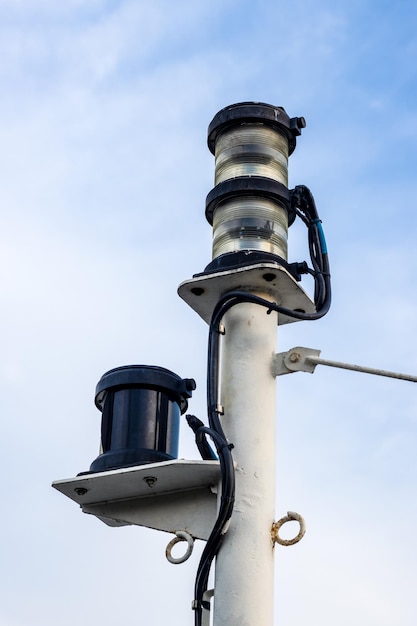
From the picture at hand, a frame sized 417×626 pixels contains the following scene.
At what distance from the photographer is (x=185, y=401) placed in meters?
8.19

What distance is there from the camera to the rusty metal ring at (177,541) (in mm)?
7410

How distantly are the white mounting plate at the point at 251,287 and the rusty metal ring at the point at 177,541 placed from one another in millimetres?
1602

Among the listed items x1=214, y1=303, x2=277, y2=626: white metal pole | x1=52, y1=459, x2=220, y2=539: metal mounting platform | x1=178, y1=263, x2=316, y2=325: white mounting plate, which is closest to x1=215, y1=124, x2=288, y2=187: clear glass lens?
x1=178, y1=263, x2=316, y2=325: white mounting plate

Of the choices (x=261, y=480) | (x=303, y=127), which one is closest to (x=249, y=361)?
(x=261, y=480)

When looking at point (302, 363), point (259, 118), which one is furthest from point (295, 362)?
point (259, 118)

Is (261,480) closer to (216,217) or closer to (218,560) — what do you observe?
(218,560)

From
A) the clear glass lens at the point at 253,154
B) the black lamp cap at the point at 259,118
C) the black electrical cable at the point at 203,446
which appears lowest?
the black electrical cable at the point at 203,446

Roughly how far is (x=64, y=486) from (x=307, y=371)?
168cm

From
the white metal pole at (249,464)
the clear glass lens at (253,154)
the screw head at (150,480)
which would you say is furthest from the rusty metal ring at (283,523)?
the clear glass lens at (253,154)

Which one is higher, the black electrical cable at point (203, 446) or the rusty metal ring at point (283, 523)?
the black electrical cable at point (203, 446)

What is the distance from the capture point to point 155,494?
25.3ft

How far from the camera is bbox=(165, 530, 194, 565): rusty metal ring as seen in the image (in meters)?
7.41

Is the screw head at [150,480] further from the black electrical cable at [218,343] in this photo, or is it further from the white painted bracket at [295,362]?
the white painted bracket at [295,362]

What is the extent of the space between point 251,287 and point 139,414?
112cm
